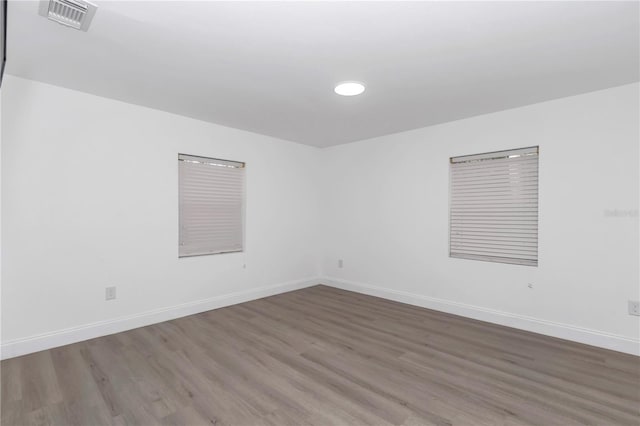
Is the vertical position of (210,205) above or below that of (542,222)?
above

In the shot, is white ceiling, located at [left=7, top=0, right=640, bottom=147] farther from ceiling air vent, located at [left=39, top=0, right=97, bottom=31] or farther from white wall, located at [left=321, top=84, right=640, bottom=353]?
white wall, located at [left=321, top=84, right=640, bottom=353]

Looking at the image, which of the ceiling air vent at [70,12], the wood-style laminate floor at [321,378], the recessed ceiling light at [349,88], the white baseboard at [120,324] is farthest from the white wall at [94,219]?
the recessed ceiling light at [349,88]

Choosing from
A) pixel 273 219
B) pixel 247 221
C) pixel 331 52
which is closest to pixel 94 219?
pixel 247 221

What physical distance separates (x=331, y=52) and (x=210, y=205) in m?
2.81

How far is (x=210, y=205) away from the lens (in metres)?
4.41

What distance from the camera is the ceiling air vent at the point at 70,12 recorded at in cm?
188

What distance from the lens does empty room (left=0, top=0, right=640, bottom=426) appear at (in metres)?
2.11

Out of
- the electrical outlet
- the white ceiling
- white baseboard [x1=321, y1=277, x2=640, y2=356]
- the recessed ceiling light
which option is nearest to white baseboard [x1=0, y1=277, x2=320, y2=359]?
the electrical outlet

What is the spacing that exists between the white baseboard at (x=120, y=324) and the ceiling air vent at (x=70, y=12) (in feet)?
9.12

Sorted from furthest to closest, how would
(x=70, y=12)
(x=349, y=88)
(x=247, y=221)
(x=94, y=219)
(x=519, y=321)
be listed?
1. (x=247, y=221)
2. (x=519, y=321)
3. (x=94, y=219)
4. (x=349, y=88)
5. (x=70, y=12)

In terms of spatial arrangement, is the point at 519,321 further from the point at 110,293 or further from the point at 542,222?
the point at 110,293

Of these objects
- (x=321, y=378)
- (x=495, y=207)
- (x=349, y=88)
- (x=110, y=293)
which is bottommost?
(x=321, y=378)

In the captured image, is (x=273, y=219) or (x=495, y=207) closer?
(x=495, y=207)

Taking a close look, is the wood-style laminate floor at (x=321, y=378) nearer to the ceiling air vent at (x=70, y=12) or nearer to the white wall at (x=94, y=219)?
the white wall at (x=94, y=219)
